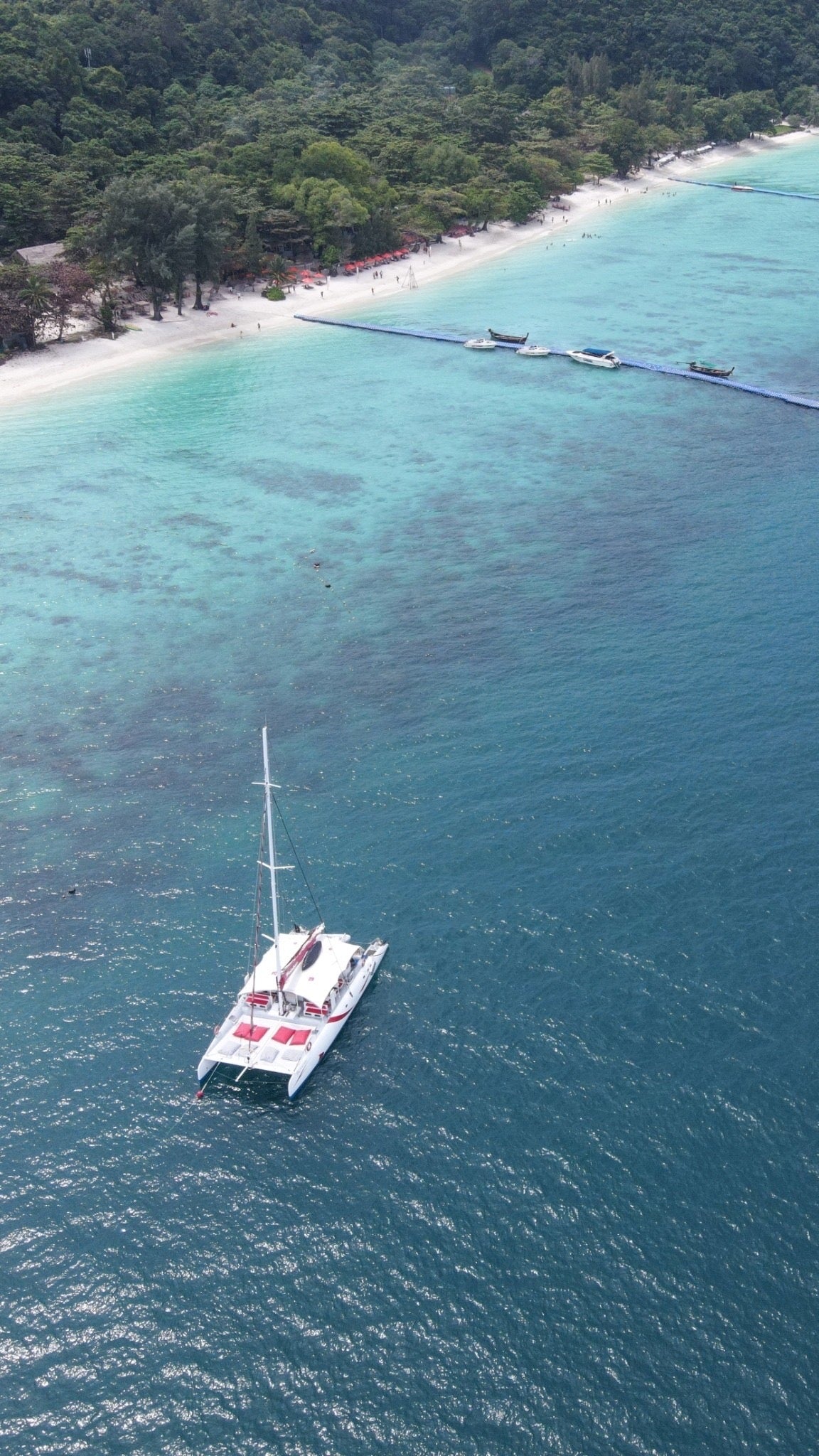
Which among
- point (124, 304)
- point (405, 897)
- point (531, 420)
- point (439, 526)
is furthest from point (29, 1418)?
point (124, 304)

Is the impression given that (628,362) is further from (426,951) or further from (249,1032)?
(249,1032)

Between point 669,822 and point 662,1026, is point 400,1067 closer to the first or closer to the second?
point 662,1026

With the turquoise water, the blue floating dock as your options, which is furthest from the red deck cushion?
the blue floating dock

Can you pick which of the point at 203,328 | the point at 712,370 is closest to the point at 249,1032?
the point at 712,370

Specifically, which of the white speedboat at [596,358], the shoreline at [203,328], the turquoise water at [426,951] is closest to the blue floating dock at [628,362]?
the white speedboat at [596,358]

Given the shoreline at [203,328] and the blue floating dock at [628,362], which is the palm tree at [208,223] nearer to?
the shoreline at [203,328]

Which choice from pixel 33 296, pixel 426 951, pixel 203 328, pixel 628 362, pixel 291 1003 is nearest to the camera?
pixel 291 1003
